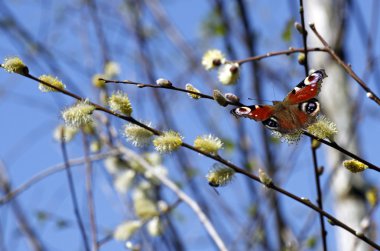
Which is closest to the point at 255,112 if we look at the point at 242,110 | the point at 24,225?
the point at 242,110

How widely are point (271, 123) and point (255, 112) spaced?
0.03m

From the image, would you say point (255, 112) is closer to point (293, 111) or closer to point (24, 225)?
point (293, 111)

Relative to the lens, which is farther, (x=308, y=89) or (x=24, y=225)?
(x=24, y=225)

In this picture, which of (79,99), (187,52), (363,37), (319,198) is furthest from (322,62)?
(79,99)

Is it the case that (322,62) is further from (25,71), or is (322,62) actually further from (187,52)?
(25,71)

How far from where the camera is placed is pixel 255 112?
1.16 m

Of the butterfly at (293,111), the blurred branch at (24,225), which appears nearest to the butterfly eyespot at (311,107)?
the butterfly at (293,111)

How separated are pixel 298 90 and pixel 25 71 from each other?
47 cm

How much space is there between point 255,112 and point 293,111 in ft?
0.21

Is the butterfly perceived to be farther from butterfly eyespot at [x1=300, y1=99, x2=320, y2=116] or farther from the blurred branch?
the blurred branch

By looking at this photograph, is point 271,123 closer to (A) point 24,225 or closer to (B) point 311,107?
(B) point 311,107

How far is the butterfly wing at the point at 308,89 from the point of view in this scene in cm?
116

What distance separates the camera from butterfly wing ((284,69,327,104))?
1160 mm

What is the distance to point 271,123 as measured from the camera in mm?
1152
